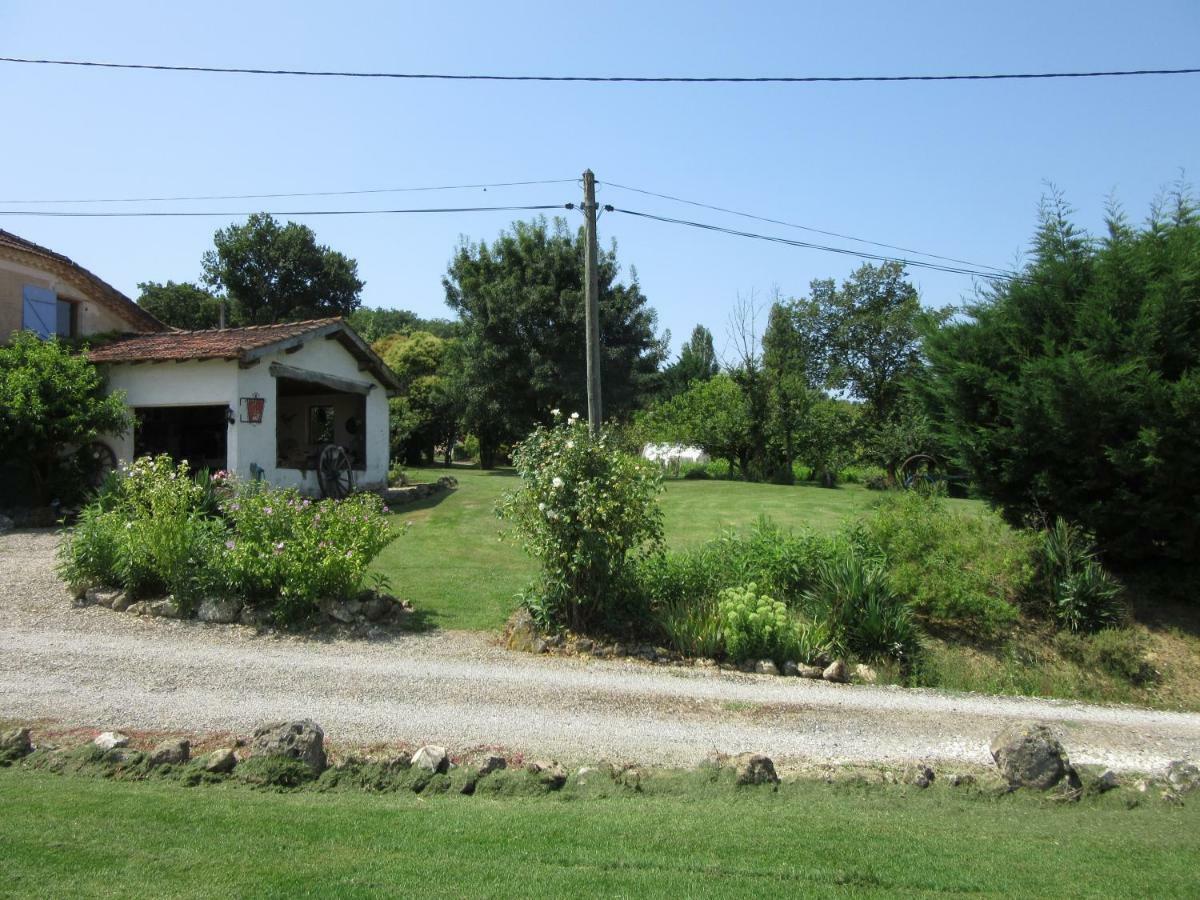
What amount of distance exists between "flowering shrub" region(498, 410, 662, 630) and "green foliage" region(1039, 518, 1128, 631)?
203 inches

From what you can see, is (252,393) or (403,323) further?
(403,323)

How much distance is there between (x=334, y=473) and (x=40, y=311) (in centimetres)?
751

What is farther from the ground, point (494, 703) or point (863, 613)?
point (863, 613)

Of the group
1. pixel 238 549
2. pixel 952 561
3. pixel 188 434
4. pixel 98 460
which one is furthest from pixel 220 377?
pixel 952 561

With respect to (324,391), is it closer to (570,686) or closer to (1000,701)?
(570,686)

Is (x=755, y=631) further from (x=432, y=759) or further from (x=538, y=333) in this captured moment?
(x=538, y=333)

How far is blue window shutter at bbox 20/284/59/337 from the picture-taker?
19.3 m

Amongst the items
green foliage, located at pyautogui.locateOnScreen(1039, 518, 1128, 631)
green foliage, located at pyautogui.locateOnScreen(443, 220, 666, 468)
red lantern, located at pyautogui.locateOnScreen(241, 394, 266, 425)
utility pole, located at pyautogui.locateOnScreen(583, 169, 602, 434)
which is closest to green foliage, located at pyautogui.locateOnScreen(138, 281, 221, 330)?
green foliage, located at pyautogui.locateOnScreen(443, 220, 666, 468)

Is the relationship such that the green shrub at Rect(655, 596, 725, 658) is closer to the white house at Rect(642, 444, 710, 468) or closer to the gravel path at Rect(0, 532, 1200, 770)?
the gravel path at Rect(0, 532, 1200, 770)

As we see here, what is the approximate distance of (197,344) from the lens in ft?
58.2

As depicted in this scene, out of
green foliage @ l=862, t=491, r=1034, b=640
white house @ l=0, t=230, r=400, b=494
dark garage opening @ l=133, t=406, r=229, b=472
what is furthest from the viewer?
dark garage opening @ l=133, t=406, r=229, b=472

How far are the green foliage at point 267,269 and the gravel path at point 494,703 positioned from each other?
36723 mm

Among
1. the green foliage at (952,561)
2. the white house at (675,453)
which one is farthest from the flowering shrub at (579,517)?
the white house at (675,453)

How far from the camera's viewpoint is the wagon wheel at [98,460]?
17.6 meters
